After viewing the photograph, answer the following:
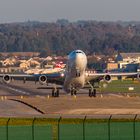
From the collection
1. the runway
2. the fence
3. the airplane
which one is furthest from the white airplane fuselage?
the fence

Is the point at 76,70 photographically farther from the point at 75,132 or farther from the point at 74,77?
the point at 75,132

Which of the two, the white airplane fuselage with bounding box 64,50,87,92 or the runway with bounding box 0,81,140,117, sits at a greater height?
the white airplane fuselage with bounding box 64,50,87,92

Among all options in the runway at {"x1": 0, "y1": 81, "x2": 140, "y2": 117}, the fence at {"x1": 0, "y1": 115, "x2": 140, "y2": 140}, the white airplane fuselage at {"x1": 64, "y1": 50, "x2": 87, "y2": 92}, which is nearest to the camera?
the fence at {"x1": 0, "y1": 115, "x2": 140, "y2": 140}

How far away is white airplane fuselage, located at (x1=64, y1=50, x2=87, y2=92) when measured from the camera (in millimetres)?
85750

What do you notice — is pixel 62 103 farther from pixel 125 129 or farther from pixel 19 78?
pixel 125 129

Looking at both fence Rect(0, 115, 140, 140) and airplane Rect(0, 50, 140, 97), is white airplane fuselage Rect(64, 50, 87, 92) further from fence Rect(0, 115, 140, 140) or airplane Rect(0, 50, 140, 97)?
→ fence Rect(0, 115, 140, 140)

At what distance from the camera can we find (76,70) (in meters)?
85.9

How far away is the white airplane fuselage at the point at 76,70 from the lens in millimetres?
85750

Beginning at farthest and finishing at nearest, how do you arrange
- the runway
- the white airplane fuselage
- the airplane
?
the airplane
the white airplane fuselage
the runway

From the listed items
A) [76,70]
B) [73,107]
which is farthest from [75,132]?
[76,70]

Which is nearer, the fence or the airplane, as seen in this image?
the fence

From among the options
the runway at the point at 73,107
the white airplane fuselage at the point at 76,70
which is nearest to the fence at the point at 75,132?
the runway at the point at 73,107

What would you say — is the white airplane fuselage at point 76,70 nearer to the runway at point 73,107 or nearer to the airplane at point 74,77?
the airplane at point 74,77

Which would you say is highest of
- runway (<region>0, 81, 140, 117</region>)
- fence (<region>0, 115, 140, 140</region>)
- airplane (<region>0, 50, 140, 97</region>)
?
fence (<region>0, 115, 140, 140</region>)
